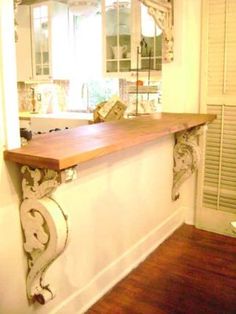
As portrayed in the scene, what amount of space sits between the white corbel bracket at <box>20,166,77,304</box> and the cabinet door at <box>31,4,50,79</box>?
3.42m

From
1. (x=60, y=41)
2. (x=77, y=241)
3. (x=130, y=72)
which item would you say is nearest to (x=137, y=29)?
(x=130, y=72)

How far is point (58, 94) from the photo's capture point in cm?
496

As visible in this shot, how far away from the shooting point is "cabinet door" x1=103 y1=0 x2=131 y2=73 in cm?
360

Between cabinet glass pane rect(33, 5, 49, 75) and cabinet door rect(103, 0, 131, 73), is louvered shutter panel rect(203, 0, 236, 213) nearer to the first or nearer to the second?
cabinet door rect(103, 0, 131, 73)

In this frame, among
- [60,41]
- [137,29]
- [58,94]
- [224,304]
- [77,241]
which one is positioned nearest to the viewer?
[77,241]

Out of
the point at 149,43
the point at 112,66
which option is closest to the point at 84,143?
the point at 149,43

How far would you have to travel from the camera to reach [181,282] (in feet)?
7.51

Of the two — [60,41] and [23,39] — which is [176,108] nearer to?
[60,41]

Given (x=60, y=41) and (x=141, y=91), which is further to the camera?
(x=60, y=41)

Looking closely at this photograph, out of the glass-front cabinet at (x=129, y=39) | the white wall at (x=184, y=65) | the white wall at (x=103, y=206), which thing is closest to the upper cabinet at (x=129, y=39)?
the glass-front cabinet at (x=129, y=39)

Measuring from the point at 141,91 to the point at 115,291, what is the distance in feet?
5.31

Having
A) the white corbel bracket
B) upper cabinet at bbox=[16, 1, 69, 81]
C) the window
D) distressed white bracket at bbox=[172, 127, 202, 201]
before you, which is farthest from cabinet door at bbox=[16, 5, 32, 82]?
the white corbel bracket

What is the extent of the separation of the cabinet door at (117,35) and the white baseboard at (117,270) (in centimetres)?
171

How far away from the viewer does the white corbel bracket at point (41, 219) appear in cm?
140
